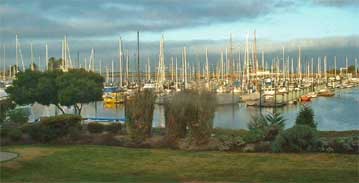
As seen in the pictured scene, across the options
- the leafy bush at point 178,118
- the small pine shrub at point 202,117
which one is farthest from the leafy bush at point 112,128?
the small pine shrub at point 202,117

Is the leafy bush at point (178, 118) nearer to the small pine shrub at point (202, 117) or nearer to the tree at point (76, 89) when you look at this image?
the small pine shrub at point (202, 117)

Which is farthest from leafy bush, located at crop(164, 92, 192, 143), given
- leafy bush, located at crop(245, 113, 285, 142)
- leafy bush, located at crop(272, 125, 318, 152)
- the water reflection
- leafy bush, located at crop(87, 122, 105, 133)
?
the water reflection

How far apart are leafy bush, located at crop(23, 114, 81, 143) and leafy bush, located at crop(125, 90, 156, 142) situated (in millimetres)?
2381

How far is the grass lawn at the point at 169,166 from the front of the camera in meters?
15.5

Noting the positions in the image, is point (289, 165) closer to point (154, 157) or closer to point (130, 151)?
point (154, 157)

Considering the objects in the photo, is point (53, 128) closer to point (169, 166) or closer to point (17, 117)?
point (17, 117)

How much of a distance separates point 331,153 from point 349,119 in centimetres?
4281

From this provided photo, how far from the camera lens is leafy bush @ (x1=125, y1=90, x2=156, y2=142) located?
965 inches

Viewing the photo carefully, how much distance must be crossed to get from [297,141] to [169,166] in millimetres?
5004

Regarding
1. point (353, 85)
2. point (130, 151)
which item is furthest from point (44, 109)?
point (353, 85)

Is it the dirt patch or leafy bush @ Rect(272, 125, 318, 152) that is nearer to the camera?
the dirt patch

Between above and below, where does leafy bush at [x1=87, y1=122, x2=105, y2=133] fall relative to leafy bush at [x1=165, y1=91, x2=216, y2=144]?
below

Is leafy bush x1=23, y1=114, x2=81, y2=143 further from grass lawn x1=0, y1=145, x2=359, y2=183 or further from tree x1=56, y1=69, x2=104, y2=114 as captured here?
tree x1=56, y1=69, x2=104, y2=114

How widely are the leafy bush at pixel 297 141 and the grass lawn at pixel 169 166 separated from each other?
2.71 ft
